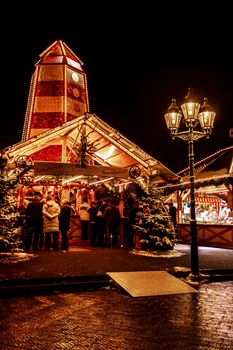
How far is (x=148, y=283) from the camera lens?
23.6 feet

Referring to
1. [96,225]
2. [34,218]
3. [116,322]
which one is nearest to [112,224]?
[96,225]

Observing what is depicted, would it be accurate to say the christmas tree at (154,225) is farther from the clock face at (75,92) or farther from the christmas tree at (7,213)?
the clock face at (75,92)

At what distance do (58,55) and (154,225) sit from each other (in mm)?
12641

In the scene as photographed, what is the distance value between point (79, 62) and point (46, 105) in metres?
4.15

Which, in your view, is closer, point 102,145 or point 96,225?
point 96,225

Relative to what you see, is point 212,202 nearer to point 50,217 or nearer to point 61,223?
point 61,223

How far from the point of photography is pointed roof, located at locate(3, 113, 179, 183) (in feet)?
42.4

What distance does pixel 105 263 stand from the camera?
927cm

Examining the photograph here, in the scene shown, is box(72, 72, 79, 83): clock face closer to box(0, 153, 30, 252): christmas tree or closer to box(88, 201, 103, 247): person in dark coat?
box(88, 201, 103, 247): person in dark coat

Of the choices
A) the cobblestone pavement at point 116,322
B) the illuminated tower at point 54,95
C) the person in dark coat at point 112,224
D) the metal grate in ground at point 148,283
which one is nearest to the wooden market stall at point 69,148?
the illuminated tower at point 54,95

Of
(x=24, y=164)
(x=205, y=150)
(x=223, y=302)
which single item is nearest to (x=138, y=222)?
(x=24, y=164)

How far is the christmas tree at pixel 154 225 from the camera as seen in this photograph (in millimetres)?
11531

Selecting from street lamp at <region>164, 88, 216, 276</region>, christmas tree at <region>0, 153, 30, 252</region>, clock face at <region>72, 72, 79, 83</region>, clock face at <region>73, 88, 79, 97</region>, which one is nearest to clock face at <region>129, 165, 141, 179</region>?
christmas tree at <region>0, 153, 30, 252</region>

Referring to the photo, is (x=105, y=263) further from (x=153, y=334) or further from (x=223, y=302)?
(x=153, y=334)
